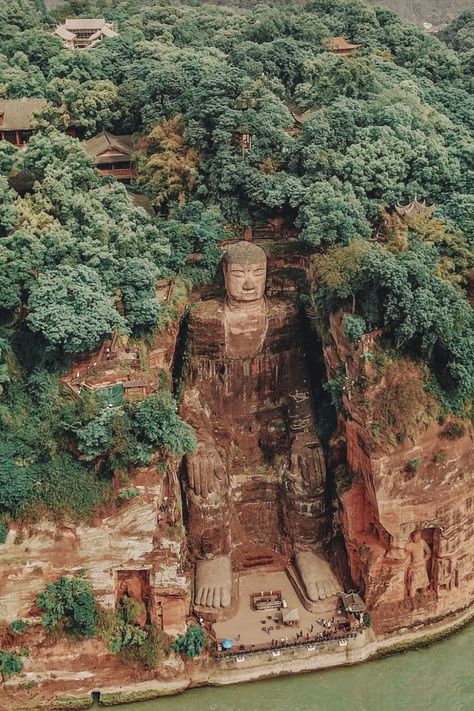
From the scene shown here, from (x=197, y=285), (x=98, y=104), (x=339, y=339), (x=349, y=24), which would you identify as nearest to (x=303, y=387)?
(x=339, y=339)

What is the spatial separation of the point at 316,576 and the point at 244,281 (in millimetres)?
8797

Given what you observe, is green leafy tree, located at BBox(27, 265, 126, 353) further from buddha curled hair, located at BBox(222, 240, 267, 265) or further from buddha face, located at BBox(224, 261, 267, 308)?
buddha curled hair, located at BBox(222, 240, 267, 265)

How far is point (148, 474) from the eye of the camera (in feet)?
76.2

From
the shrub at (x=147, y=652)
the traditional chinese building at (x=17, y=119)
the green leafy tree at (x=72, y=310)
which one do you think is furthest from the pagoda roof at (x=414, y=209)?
the shrub at (x=147, y=652)

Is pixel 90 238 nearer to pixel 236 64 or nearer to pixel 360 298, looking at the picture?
pixel 360 298

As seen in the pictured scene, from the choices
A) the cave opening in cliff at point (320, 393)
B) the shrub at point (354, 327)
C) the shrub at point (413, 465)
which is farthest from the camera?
the cave opening in cliff at point (320, 393)

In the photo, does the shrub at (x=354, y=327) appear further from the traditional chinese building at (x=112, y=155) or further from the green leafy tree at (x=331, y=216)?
the traditional chinese building at (x=112, y=155)

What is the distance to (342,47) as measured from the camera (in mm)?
41000

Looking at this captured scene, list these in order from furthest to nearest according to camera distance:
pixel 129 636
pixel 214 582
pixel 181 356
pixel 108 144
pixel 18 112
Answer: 1. pixel 18 112
2. pixel 108 144
3. pixel 181 356
4. pixel 214 582
5. pixel 129 636

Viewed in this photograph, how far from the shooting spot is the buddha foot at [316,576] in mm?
25312

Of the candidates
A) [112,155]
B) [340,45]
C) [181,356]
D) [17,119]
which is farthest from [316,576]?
[340,45]

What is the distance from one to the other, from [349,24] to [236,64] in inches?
422

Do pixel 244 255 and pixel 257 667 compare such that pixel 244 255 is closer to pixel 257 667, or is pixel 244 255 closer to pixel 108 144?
pixel 108 144

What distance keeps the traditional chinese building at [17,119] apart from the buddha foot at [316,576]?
18.5 meters
